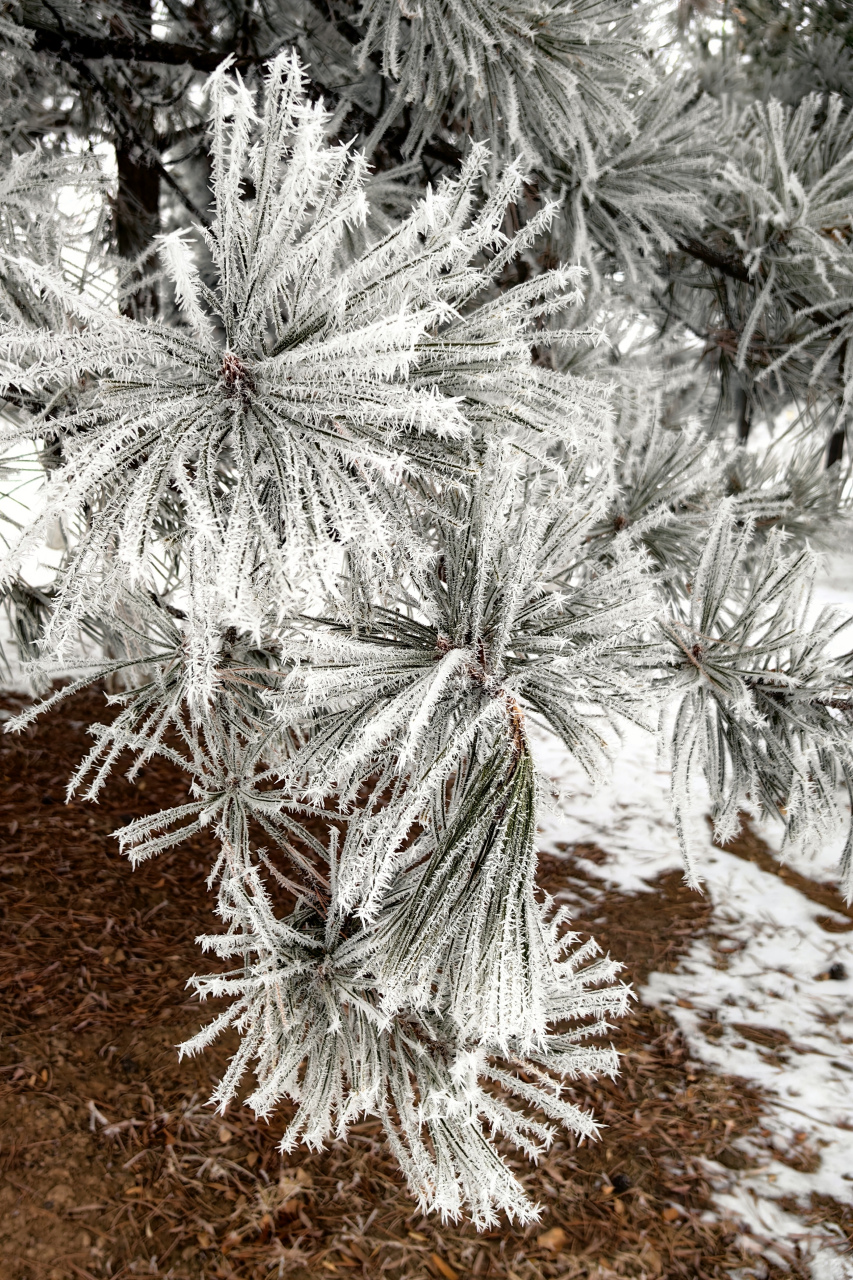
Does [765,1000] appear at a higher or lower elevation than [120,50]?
lower

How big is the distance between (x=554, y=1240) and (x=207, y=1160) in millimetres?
850

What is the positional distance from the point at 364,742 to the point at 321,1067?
69cm

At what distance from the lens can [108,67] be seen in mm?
2100

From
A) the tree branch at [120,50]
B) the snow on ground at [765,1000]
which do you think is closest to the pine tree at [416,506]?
the tree branch at [120,50]

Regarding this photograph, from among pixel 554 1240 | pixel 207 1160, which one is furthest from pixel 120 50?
pixel 554 1240

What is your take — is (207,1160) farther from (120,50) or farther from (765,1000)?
(120,50)

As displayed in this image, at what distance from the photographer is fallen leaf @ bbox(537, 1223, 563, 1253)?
6.42ft

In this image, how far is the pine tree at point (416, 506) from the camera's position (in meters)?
0.78

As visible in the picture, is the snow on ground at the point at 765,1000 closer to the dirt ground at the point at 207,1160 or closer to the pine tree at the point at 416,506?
the dirt ground at the point at 207,1160

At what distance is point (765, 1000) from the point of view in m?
2.78

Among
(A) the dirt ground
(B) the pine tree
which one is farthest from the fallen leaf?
(B) the pine tree

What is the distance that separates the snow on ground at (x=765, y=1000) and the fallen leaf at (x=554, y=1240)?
41cm

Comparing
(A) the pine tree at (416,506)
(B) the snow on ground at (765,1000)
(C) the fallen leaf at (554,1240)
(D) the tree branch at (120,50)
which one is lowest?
(C) the fallen leaf at (554,1240)

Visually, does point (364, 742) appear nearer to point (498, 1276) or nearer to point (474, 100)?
point (474, 100)
